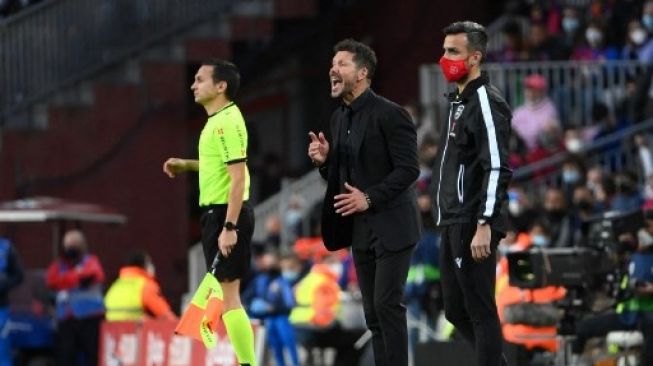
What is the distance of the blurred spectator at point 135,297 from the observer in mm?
22094

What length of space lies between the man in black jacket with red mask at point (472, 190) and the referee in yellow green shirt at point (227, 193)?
1.61 metres

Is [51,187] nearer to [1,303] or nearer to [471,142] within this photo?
[1,303]

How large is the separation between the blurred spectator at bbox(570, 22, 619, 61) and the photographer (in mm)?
8601

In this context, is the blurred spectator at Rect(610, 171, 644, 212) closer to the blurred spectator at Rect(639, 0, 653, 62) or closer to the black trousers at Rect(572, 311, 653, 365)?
the black trousers at Rect(572, 311, 653, 365)

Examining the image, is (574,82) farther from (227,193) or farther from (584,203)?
(227,193)

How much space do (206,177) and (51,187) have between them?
12.9 m

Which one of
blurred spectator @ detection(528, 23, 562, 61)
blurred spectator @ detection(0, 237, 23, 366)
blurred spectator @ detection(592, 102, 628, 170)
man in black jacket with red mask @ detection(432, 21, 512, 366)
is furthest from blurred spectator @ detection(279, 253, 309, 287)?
man in black jacket with red mask @ detection(432, 21, 512, 366)

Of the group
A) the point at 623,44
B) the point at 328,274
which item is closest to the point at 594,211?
the point at 328,274

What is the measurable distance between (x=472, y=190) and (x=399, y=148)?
733 millimetres

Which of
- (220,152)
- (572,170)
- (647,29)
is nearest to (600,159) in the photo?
(572,170)

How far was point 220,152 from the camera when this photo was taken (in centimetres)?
1444

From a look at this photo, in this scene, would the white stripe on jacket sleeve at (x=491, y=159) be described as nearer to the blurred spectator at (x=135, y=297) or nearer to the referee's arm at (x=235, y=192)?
the referee's arm at (x=235, y=192)

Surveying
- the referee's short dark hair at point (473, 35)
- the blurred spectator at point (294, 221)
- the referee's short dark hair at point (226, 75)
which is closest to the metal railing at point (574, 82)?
the blurred spectator at point (294, 221)

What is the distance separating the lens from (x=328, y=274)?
77.4ft
